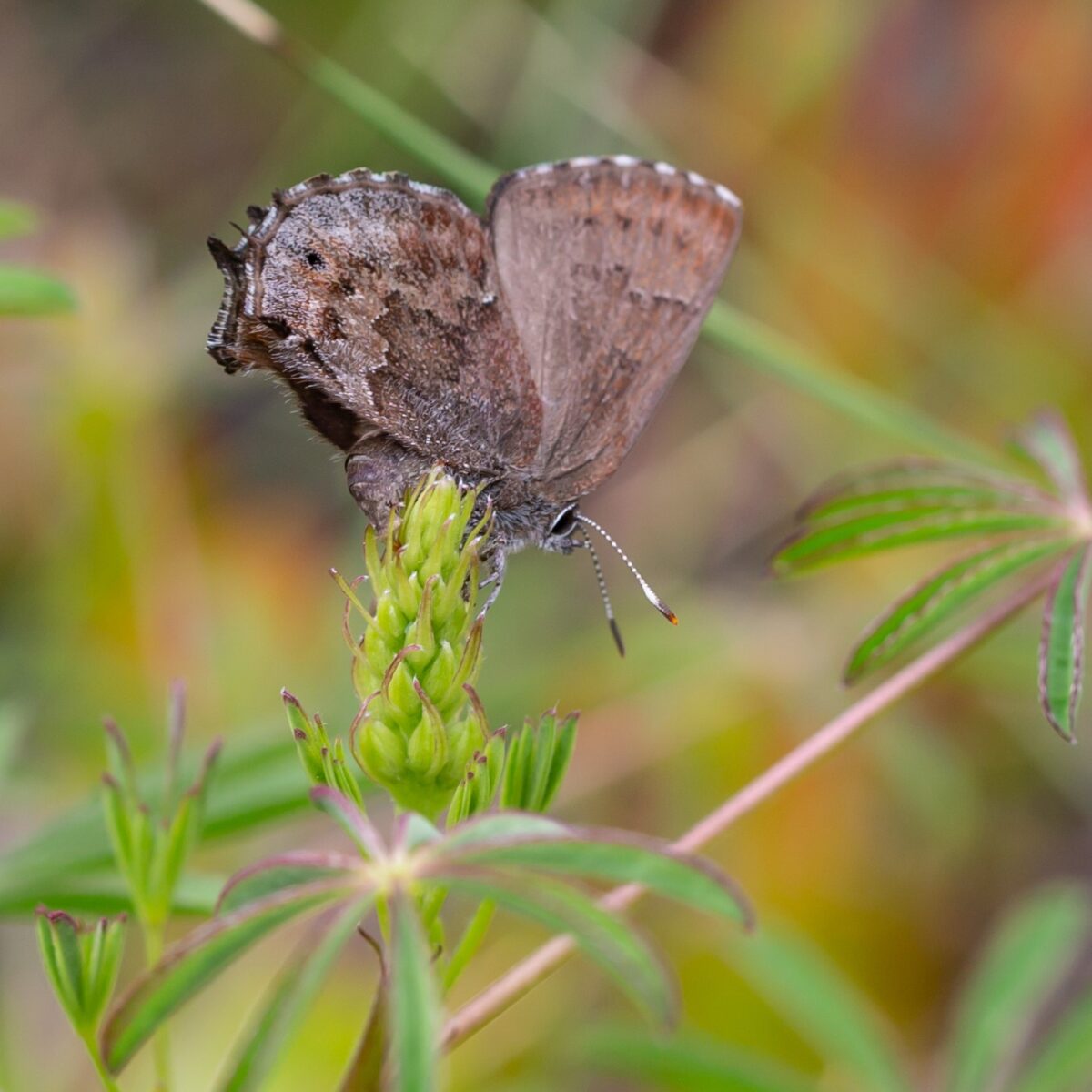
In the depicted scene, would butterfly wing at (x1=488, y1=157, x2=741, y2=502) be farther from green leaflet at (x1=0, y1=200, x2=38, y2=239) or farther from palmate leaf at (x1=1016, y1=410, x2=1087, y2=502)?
green leaflet at (x1=0, y1=200, x2=38, y2=239)

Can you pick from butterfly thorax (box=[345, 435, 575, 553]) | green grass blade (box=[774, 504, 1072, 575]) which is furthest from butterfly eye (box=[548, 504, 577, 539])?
green grass blade (box=[774, 504, 1072, 575])

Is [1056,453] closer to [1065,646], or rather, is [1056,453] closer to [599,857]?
[1065,646]

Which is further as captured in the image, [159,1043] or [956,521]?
[956,521]

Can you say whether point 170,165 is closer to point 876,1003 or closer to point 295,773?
point 295,773

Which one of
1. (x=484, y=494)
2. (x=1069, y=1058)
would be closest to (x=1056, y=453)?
(x=484, y=494)

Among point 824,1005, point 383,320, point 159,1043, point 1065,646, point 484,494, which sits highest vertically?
point 383,320

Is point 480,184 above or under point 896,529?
above

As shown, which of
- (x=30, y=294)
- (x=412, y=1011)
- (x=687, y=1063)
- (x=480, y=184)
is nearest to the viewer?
(x=412, y=1011)
